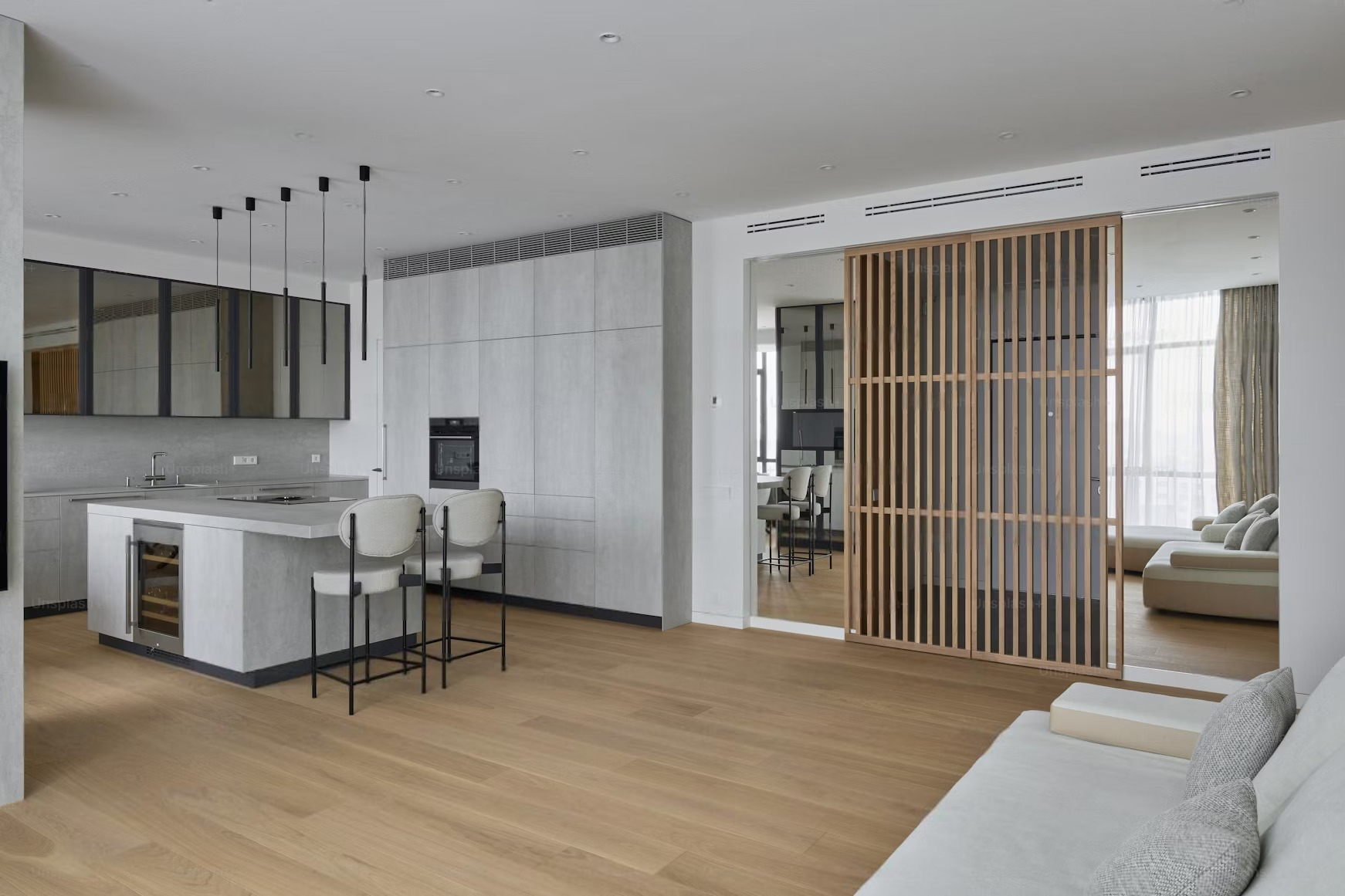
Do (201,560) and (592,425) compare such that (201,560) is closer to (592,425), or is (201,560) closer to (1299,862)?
A: (592,425)

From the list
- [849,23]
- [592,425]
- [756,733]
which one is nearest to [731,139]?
[849,23]

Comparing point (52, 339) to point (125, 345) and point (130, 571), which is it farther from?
point (130, 571)

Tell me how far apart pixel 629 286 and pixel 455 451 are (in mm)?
2094

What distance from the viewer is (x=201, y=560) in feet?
15.1

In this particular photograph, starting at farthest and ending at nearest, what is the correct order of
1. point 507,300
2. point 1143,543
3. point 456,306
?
1. point 1143,543
2. point 456,306
3. point 507,300

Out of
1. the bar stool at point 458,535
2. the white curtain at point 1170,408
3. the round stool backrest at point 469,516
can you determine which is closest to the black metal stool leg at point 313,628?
the bar stool at point 458,535

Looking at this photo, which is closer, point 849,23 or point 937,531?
point 849,23

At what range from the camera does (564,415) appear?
6.36 meters

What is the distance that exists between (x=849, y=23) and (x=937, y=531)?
3080 millimetres

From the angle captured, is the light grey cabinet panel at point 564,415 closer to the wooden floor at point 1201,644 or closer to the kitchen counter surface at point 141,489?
the kitchen counter surface at point 141,489

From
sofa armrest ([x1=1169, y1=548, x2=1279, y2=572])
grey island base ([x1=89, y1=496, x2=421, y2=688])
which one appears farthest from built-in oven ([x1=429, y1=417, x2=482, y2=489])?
sofa armrest ([x1=1169, y1=548, x2=1279, y2=572])

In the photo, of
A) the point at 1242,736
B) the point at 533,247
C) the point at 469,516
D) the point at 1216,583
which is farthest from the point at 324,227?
the point at 1216,583

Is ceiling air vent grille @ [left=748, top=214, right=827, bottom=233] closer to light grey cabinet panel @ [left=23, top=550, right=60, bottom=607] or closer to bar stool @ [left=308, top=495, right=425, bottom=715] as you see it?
bar stool @ [left=308, top=495, right=425, bottom=715]

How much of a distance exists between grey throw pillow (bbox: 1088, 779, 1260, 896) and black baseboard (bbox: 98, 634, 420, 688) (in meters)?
4.15
